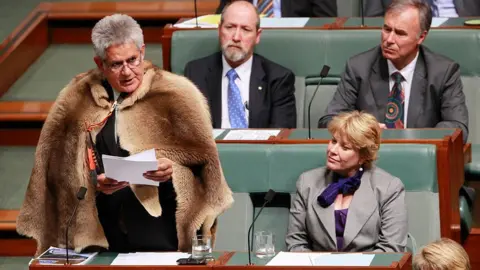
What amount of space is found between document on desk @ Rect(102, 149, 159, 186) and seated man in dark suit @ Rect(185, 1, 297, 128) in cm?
156

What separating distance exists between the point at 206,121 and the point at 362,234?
0.65 m

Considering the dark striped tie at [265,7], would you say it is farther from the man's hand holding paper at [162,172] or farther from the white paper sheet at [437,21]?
the man's hand holding paper at [162,172]

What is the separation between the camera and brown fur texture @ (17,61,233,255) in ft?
10.7

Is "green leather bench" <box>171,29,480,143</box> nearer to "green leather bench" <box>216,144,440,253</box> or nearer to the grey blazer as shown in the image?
"green leather bench" <box>216,144,440,253</box>

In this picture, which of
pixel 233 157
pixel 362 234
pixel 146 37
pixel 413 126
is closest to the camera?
pixel 362 234

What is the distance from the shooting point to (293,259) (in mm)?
3199

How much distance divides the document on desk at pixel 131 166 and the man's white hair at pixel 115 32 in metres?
0.33

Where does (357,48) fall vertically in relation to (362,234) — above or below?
above

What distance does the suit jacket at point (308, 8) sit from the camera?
5.45m

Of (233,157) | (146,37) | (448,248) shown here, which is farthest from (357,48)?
(448,248)

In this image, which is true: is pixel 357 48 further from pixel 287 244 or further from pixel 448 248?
pixel 448 248

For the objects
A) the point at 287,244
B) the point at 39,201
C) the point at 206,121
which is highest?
the point at 206,121

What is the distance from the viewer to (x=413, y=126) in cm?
441

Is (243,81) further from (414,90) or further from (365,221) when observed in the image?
(365,221)
